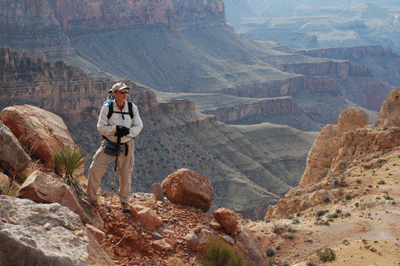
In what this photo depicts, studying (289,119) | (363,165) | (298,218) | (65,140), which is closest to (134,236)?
(65,140)

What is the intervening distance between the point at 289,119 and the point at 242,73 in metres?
35.8

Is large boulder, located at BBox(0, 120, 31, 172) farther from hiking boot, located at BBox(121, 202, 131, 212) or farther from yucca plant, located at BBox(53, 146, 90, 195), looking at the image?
hiking boot, located at BBox(121, 202, 131, 212)

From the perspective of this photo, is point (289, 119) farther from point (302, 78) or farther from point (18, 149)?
point (18, 149)

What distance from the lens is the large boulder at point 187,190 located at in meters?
14.4

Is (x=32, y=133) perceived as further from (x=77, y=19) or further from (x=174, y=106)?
(x=77, y=19)

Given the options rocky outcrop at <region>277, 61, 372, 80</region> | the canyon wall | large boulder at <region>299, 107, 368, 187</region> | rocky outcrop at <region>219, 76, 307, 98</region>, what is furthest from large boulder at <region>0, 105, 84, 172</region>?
rocky outcrop at <region>277, 61, 372, 80</region>

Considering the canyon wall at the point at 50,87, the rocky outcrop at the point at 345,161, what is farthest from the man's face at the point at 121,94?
the canyon wall at the point at 50,87

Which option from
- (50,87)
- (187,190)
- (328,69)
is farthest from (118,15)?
(187,190)

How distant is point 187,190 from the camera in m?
14.4

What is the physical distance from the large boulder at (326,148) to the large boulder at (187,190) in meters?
16.4

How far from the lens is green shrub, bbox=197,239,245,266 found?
447 inches

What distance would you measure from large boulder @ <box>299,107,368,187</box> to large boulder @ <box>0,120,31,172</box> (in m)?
21.1

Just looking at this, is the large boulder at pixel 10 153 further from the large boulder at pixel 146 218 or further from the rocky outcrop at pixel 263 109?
the rocky outcrop at pixel 263 109

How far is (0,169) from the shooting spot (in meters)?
11.7
